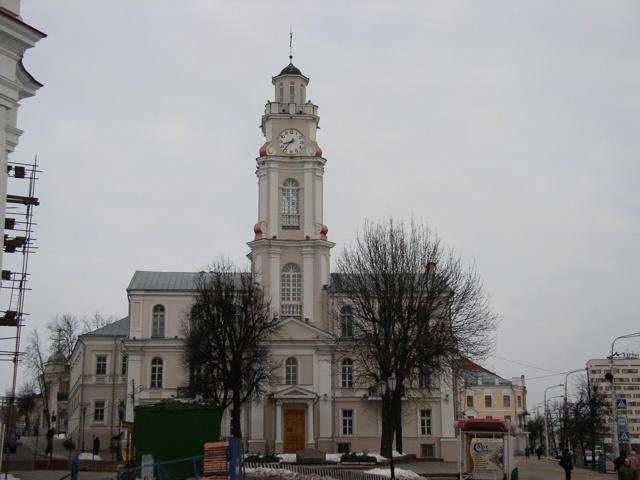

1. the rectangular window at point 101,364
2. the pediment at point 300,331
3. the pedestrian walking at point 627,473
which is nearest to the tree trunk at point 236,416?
the pediment at point 300,331

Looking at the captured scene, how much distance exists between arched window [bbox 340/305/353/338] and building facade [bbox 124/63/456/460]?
1677 millimetres

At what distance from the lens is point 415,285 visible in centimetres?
4584

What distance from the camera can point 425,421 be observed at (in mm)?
58125

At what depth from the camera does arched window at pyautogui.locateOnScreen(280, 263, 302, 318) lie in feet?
192

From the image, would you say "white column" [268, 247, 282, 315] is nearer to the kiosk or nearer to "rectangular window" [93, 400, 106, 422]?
"rectangular window" [93, 400, 106, 422]

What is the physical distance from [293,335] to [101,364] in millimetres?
16268

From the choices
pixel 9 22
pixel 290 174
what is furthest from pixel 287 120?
pixel 9 22

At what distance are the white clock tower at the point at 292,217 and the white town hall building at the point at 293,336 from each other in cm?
7

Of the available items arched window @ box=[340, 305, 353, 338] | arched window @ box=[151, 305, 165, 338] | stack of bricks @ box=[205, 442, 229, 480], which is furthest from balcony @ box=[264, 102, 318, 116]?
stack of bricks @ box=[205, 442, 229, 480]

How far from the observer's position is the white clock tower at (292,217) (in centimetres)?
5862

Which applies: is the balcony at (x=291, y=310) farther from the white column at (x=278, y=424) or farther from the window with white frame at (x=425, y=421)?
the window with white frame at (x=425, y=421)

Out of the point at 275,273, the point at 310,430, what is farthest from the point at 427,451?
the point at 275,273

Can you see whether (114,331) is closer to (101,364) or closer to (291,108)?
(101,364)

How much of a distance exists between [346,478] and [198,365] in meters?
21.6
